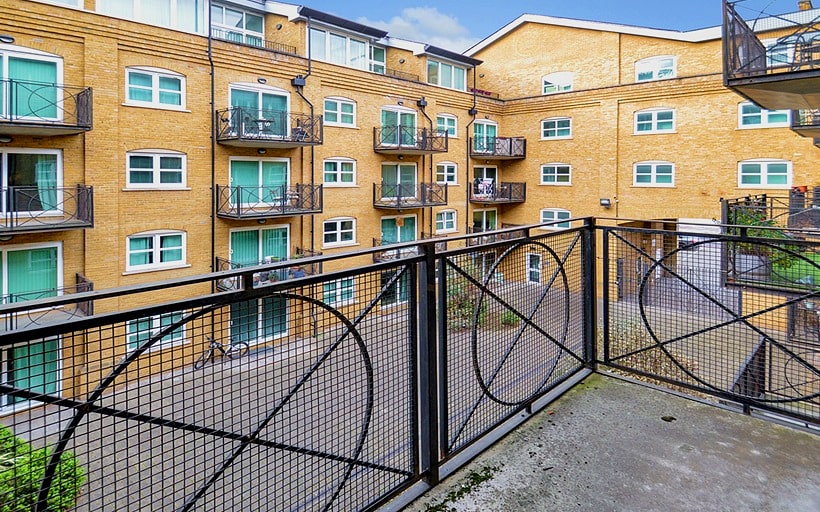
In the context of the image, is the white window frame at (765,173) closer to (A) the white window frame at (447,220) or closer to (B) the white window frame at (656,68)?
(B) the white window frame at (656,68)

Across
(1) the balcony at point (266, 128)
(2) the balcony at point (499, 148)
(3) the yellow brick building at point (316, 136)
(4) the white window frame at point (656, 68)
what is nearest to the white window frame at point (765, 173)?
(3) the yellow brick building at point (316, 136)

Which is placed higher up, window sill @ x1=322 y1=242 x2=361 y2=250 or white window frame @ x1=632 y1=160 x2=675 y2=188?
white window frame @ x1=632 y1=160 x2=675 y2=188

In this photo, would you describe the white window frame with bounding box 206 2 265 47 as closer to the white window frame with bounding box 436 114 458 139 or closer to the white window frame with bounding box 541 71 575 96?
the white window frame with bounding box 436 114 458 139

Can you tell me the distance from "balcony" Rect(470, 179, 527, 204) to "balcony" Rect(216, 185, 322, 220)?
328 inches

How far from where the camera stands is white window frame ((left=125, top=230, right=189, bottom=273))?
12.5 meters

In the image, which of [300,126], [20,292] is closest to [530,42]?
[300,126]

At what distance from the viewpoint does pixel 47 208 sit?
448 inches

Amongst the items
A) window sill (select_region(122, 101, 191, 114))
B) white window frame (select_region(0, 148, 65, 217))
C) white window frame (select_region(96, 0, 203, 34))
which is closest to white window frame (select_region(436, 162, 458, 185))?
white window frame (select_region(96, 0, 203, 34))

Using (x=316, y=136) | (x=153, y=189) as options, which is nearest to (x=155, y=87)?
(x=153, y=189)

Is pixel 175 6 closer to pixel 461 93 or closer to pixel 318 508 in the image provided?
pixel 461 93

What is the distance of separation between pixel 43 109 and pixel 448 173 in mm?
13695

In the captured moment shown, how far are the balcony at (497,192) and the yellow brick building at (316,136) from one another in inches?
3.9

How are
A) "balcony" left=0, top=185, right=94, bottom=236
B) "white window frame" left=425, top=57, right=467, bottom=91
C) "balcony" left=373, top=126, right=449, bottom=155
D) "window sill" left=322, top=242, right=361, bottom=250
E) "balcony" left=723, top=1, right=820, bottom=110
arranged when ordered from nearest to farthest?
"balcony" left=723, top=1, right=820, bottom=110
"balcony" left=0, top=185, right=94, bottom=236
"window sill" left=322, top=242, right=361, bottom=250
"balcony" left=373, top=126, right=449, bottom=155
"white window frame" left=425, top=57, right=467, bottom=91

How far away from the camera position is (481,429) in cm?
301
